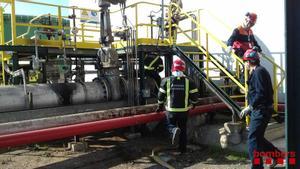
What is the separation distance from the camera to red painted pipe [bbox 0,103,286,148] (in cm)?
519

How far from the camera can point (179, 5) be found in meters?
10.1

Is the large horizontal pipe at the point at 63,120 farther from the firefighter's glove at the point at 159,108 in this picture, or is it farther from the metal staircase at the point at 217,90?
the metal staircase at the point at 217,90

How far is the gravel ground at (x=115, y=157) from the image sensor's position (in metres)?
6.55

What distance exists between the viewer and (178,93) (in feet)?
22.5

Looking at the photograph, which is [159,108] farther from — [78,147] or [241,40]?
[241,40]

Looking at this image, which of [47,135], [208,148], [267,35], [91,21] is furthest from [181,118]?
[91,21]

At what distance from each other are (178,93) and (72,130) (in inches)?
89.4

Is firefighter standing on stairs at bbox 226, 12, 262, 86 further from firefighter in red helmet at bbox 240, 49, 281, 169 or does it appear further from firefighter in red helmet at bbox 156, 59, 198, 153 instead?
firefighter in red helmet at bbox 240, 49, 281, 169

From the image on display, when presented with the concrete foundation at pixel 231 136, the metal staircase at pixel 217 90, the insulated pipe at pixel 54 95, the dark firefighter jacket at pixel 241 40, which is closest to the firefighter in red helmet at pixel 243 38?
the dark firefighter jacket at pixel 241 40

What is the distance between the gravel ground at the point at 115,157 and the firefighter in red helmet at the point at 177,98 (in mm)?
605

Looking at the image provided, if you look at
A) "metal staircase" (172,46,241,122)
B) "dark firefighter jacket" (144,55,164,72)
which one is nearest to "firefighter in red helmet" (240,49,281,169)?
"metal staircase" (172,46,241,122)

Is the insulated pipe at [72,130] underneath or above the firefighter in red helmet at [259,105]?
underneath

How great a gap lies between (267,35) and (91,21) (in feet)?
18.8

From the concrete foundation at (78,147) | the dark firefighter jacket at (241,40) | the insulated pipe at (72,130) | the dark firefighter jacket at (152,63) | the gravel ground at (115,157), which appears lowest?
the gravel ground at (115,157)
